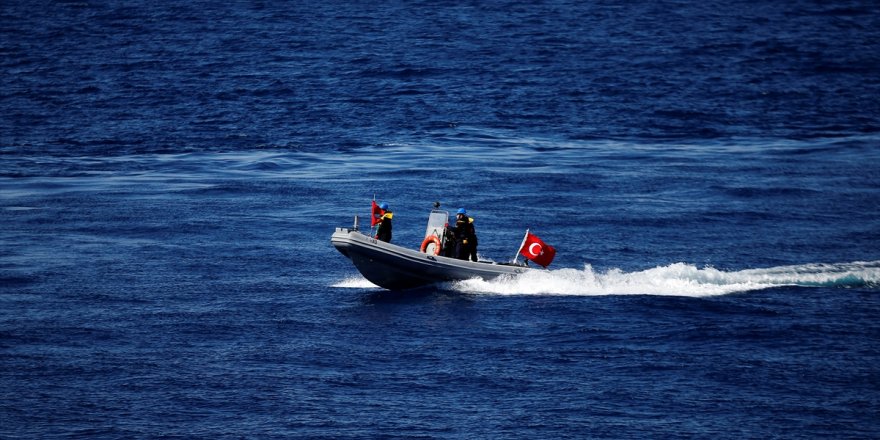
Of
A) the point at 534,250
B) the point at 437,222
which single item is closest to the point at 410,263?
the point at 437,222

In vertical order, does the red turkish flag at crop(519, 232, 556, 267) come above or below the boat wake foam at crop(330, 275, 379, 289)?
above

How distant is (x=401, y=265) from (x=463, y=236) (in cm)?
223

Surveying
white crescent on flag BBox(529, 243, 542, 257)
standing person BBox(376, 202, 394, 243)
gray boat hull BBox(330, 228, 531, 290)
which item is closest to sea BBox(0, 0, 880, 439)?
gray boat hull BBox(330, 228, 531, 290)

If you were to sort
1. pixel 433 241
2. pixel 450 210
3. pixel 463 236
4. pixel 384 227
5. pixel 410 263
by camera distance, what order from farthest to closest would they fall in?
pixel 450 210 → pixel 433 241 → pixel 463 236 → pixel 384 227 → pixel 410 263

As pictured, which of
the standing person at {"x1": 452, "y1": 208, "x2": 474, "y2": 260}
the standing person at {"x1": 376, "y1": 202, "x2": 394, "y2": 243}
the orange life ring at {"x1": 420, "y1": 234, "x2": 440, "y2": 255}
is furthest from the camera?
the orange life ring at {"x1": 420, "y1": 234, "x2": 440, "y2": 255}

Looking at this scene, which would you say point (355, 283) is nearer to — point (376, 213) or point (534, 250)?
point (376, 213)

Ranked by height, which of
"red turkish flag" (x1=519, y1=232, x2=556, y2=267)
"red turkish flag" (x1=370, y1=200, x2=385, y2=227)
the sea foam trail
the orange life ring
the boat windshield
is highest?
"red turkish flag" (x1=370, y1=200, x2=385, y2=227)

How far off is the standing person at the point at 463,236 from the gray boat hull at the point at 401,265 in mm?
529

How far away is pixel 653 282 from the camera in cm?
3434

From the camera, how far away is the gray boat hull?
33.3m

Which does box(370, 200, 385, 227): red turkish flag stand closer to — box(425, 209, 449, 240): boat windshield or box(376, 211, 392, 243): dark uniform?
box(376, 211, 392, 243): dark uniform

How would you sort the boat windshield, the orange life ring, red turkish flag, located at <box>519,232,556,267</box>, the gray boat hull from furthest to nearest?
the boat windshield < the orange life ring < red turkish flag, located at <box>519,232,556,267</box> < the gray boat hull

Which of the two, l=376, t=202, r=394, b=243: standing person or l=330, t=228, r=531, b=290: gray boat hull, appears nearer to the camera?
l=330, t=228, r=531, b=290: gray boat hull

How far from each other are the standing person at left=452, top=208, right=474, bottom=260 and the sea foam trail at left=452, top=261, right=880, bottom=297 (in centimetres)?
91
